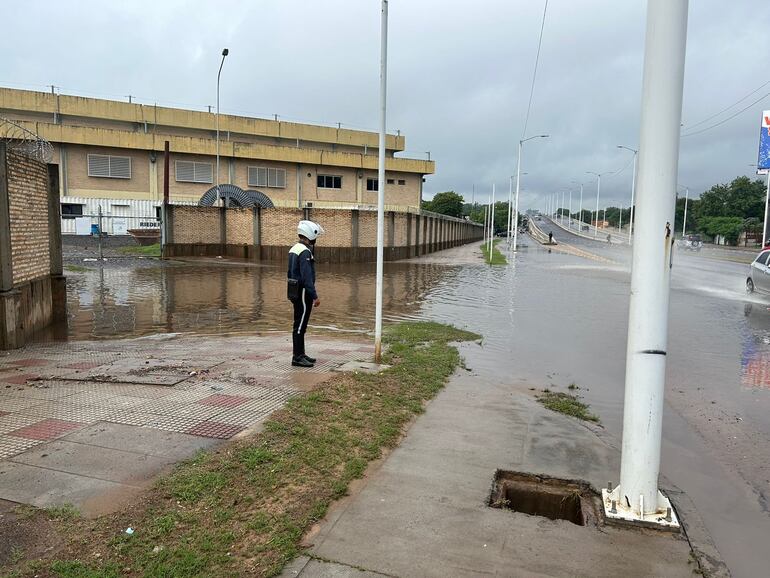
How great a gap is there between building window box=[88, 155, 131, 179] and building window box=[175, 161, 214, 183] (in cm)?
379

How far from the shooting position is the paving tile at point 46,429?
15.2ft

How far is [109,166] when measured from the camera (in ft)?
145

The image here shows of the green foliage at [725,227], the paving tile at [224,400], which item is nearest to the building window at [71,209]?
the paving tile at [224,400]

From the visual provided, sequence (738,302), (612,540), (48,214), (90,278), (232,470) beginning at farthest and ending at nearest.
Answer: (90,278), (738,302), (48,214), (232,470), (612,540)

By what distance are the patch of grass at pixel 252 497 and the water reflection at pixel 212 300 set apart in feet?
21.0

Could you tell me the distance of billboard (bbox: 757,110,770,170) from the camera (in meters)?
36.1

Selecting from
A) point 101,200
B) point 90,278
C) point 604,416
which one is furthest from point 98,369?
point 101,200

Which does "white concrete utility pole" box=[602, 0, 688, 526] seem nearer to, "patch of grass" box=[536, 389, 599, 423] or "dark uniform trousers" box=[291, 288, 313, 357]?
"patch of grass" box=[536, 389, 599, 423]

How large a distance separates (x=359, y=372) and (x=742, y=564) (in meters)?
4.37

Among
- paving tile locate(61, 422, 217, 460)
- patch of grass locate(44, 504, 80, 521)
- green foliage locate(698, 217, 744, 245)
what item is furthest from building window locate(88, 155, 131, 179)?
green foliage locate(698, 217, 744, 245)

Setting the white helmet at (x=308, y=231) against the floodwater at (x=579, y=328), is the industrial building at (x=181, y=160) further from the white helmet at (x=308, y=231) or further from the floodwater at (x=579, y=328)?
the white helmet at (x=308, y=231)

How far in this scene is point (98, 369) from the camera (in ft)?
23.5

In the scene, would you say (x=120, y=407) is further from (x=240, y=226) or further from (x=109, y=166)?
(x=109, y=166)

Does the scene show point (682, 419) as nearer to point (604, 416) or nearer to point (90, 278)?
point (604, 416)
